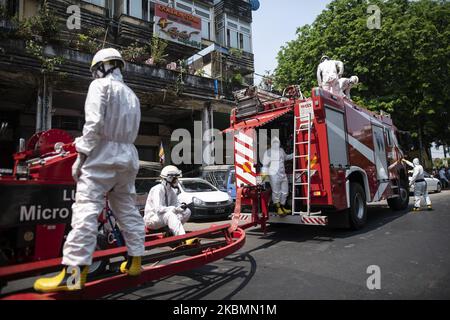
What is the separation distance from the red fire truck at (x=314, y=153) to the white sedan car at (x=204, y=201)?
128 inches

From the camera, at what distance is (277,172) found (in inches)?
261

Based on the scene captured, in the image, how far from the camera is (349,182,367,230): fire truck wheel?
6859 mm

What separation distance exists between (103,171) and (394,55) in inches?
718

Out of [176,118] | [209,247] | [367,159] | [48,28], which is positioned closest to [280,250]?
[209,247]

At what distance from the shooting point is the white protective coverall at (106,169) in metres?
2.62

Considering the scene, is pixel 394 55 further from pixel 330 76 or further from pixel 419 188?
pixel 330 76

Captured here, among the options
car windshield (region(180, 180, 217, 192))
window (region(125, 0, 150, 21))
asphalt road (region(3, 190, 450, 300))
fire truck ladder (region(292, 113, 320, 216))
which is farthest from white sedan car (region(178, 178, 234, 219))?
window (region(125, 0, 150, 21))

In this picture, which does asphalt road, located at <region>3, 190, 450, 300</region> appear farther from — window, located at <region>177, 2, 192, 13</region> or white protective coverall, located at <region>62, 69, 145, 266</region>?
window, located at <region>177, 2, 192, 13</region>

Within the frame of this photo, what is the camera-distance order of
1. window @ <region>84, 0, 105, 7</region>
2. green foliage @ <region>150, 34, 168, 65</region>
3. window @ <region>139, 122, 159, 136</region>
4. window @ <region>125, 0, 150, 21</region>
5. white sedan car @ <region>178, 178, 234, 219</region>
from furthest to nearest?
window @ <region>139, 122, 159, 136</region>, window @ <region>125, 0, 150, 21</region>, window @ <region>84, 0, 105, 7</region>, green foliage @ <region>150, 34, 168, 65</region>, white sedan car @ <region>178, 178, 234, 219</region>

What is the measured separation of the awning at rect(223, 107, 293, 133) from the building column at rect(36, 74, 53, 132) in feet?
24.6

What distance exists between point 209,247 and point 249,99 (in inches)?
160

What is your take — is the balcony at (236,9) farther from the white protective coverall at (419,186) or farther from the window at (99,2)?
the white protective coverall at (419,186)
